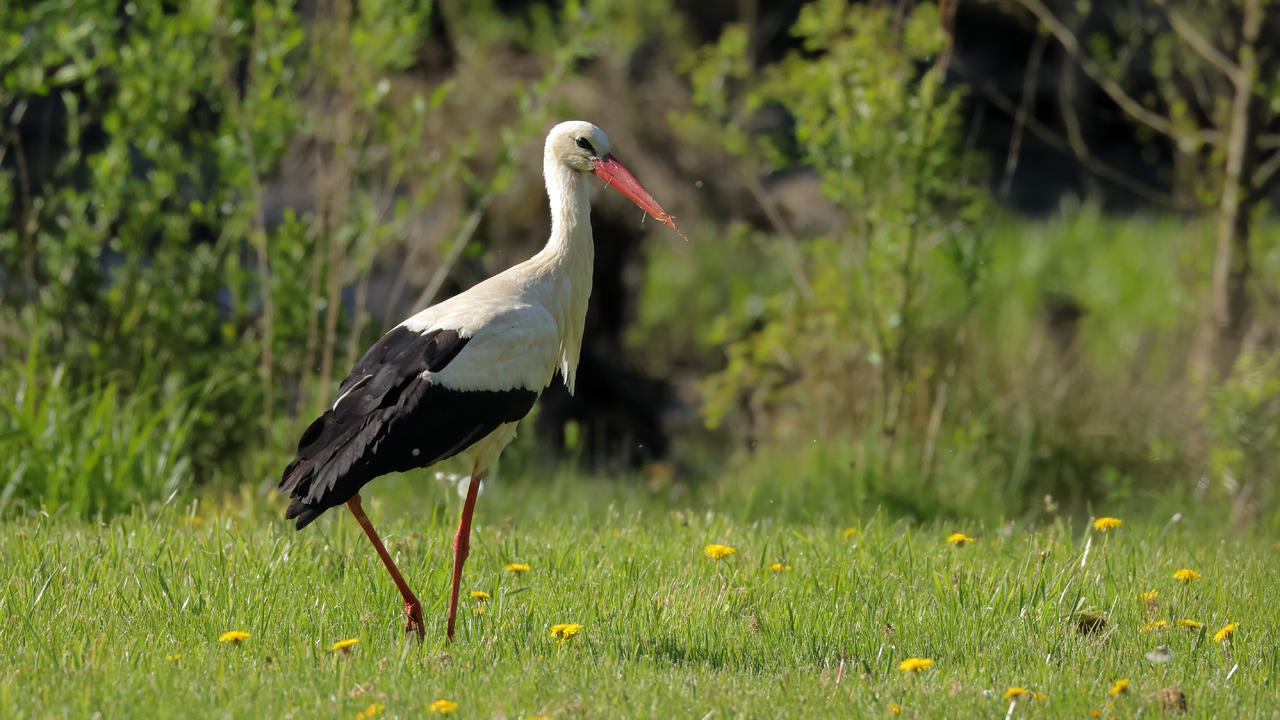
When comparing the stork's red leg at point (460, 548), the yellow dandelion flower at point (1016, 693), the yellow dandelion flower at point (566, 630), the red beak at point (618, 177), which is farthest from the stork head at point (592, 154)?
the yellow dandelion flower at point (1016, 693)

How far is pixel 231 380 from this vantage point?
701 cm

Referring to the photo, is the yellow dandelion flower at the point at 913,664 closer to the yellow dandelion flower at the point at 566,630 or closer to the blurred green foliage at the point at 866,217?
the yellow dandelion flower at the point at 566,630

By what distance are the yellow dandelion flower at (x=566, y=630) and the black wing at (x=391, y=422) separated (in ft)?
2.32

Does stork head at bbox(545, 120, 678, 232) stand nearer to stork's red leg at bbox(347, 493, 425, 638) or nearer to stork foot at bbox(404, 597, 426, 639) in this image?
stork's red leg at bbox(347, 493, 425, 638)

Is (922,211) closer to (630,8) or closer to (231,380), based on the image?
(231,380)

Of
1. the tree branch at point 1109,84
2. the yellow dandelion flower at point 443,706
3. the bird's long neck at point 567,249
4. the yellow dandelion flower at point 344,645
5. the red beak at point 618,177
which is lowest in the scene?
the yellow dandelion flower at point 344,645

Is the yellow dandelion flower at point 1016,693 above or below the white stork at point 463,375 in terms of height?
below

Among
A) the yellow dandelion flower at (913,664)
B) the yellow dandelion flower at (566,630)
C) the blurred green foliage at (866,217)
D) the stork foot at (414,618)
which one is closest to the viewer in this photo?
the yellow dandelion flower at (913,664)

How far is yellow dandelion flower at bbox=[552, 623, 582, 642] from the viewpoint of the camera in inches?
150

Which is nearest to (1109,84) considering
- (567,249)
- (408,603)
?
(567,249)

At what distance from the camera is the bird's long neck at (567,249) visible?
4844 millimetres

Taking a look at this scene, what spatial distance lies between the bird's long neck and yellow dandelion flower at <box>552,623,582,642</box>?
1292mm

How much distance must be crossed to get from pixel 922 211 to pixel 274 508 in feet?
10.9

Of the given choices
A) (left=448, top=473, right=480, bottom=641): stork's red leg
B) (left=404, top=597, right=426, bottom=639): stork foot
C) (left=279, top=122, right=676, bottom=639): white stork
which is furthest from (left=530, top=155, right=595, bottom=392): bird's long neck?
(left=404, top=597, right=426, bottom=639): stork foot
